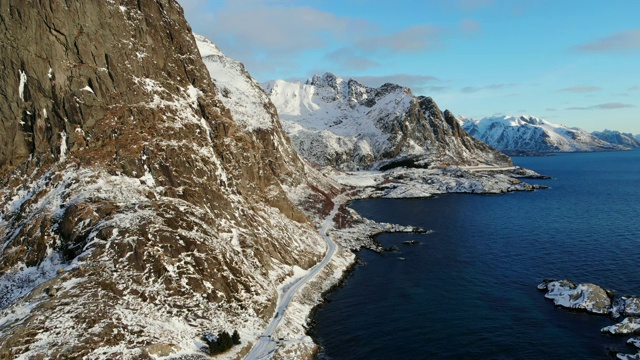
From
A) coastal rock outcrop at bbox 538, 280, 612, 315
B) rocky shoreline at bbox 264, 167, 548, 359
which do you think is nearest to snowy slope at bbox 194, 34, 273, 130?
rocky shoreline at bbox 264, 167, 548, 359

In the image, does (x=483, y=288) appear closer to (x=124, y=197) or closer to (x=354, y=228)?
(x=354, y=228)

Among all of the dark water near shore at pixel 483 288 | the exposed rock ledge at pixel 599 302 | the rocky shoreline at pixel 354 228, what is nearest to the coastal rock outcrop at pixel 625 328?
the exposed rock ledge at pixel 599 302

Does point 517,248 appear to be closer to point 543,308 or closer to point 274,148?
point 543,308

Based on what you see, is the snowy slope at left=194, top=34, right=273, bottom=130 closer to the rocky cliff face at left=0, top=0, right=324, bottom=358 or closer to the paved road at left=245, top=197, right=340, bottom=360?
the rocky cliff face at left=0, top=0, right=324, bottom=358

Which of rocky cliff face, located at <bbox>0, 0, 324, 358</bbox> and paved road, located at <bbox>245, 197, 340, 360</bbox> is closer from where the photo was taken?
rocky cliff face, located at <bbox>0, 0, 324, 358</bbox>

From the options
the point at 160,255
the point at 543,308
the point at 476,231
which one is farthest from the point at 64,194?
the point at 476,231

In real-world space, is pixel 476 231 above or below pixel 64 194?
below
